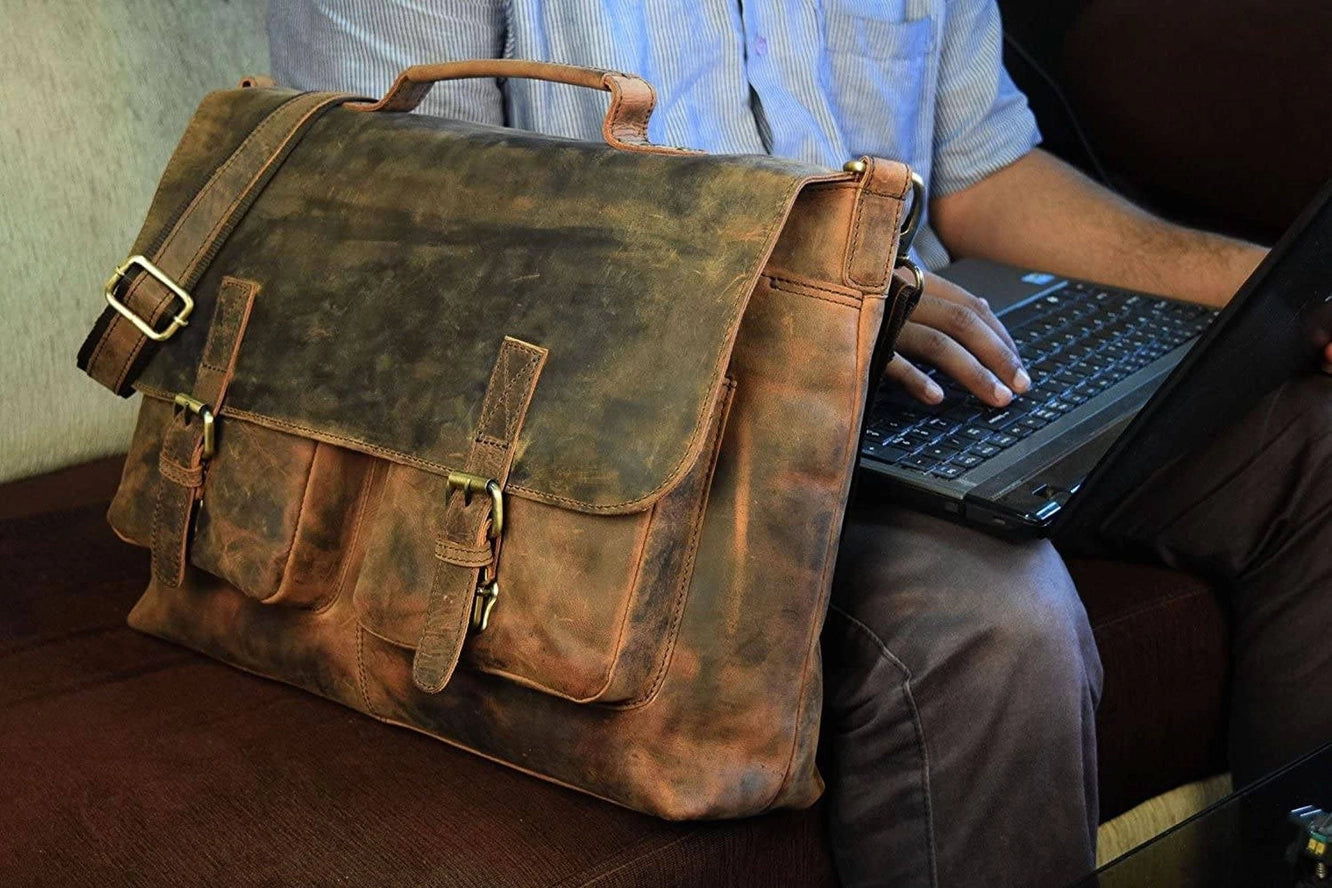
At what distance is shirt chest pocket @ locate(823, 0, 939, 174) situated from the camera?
4.38ft

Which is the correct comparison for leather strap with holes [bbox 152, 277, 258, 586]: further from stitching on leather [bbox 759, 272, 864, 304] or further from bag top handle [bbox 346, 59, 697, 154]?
stitching on leather [bbox 759, 272, 864, 304]

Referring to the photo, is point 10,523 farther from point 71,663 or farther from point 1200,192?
point 1200,192

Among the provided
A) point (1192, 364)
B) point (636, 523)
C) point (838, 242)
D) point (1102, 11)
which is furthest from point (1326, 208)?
point (1102, 11)

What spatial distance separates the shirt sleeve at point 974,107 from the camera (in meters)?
1.45

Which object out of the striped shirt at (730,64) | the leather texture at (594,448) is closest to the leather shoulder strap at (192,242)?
the leather texture at (594,448)

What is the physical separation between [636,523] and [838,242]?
7.2 inches

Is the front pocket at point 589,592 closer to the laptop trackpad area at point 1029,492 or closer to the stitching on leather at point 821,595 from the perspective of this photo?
the stitching on leather at point 821,595

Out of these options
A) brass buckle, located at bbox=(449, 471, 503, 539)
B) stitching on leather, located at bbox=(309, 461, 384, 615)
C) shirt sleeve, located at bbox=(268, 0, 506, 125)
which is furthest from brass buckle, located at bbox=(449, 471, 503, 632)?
shirt sleeve, located at bbox=(268, 0, 506, 125)

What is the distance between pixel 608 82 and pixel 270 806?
45 cm

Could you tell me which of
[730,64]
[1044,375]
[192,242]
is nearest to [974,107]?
[730,64]

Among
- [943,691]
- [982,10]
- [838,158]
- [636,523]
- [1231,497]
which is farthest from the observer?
[982,10]

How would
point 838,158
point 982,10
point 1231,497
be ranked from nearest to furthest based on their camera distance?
point 1231,497 → point 838,158 → point 982,10

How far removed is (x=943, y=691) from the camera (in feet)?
2.87

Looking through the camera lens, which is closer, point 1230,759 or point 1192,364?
point 1192,364
